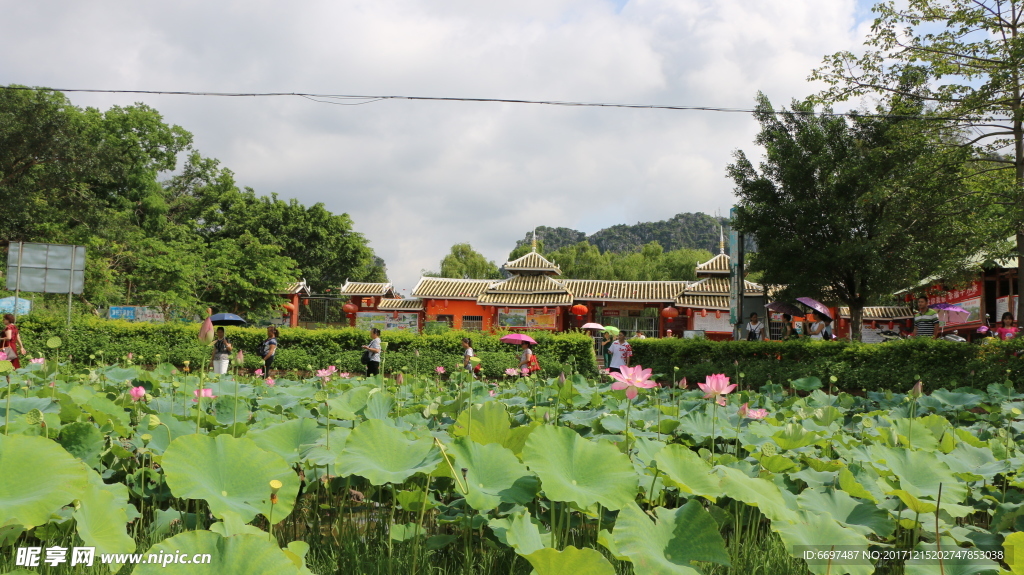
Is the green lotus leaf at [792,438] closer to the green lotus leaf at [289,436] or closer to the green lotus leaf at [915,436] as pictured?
the green lotus leaf at [915,436]

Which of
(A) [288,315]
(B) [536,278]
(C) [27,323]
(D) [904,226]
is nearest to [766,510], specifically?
(D) [904,226]

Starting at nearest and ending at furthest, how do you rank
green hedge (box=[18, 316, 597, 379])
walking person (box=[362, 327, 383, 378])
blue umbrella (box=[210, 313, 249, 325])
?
walking person (box=[362, 327, 383, 378]) < green hedge (box=[18, 316, 597, 379]) < blue umbrella (box=[210, 313, 249, 325])

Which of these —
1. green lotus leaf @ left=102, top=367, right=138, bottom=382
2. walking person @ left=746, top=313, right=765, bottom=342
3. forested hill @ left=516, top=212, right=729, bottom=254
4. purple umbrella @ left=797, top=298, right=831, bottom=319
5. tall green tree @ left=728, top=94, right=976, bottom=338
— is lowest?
green lotus leaf @ left=102, top=367, right=138, bottom=382

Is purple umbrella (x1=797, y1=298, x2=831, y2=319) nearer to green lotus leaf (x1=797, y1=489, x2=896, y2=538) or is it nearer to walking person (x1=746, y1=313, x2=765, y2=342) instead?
walking person (x1=746, y1=313, x2=765, y2=342)

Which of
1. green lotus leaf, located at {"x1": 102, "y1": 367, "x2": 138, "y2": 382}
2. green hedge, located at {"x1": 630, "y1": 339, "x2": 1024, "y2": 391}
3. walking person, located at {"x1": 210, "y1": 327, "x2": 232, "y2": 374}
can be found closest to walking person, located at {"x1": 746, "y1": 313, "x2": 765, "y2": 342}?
green hedge, located at {"x1": 630, "y1": 339, "x2": 1024, "y2": 391}

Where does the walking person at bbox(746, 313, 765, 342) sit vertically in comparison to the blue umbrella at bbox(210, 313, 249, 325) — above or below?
above

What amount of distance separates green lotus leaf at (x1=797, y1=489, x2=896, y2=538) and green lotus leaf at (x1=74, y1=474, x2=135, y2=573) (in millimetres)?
1444

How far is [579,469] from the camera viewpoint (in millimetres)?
1465

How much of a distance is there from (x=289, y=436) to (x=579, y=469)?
0.90m

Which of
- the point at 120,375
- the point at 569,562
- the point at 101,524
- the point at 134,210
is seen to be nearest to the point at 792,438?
the point at 569,562

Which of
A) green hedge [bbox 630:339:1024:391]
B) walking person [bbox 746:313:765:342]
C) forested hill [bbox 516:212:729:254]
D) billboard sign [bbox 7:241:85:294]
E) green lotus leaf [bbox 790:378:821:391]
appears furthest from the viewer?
forested hill [bbox 516:212:729:254]

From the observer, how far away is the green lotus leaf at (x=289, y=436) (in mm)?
1822

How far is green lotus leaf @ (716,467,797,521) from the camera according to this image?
4.48 feet

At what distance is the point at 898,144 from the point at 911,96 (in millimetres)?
839
